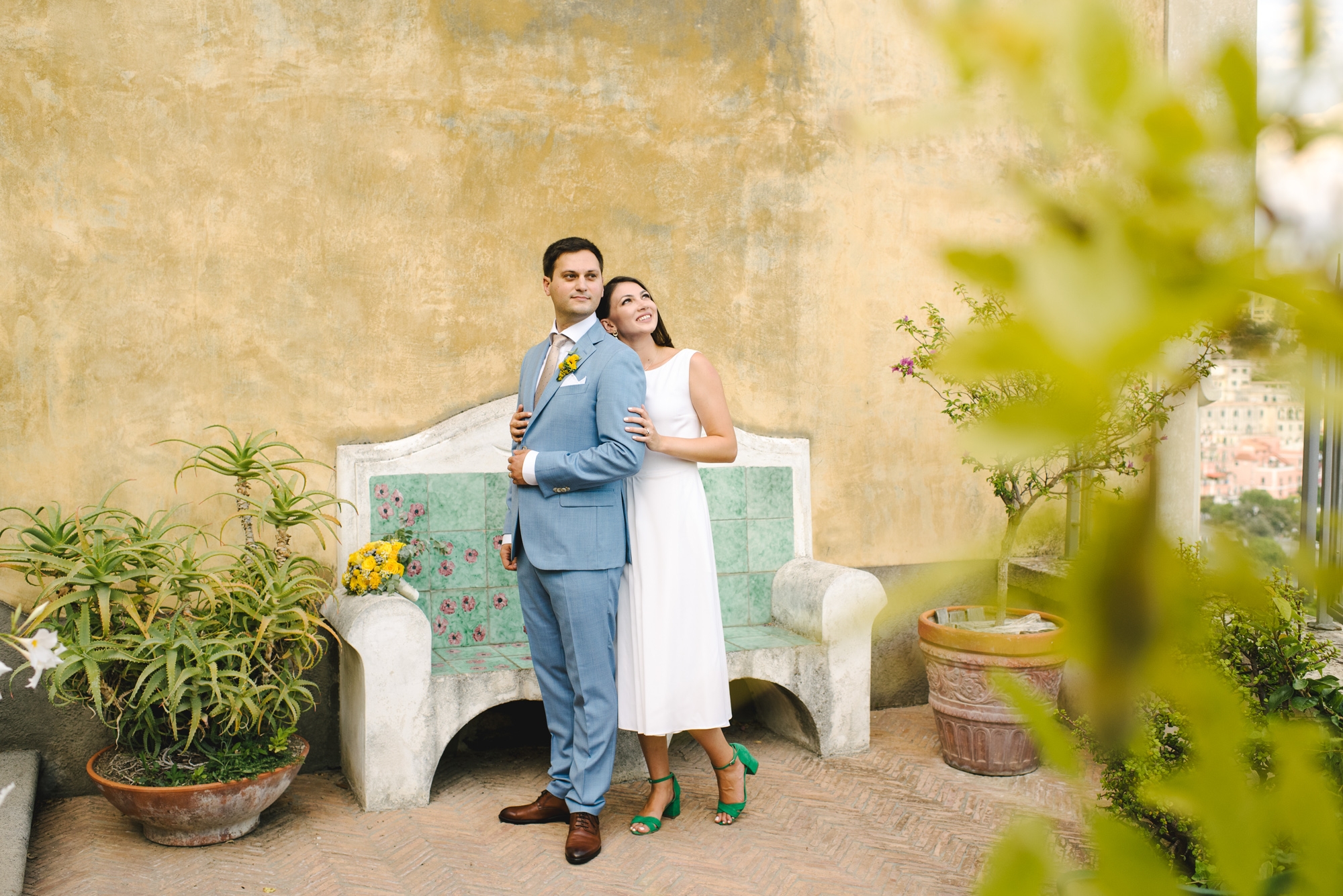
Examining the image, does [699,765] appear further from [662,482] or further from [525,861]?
[662,482]

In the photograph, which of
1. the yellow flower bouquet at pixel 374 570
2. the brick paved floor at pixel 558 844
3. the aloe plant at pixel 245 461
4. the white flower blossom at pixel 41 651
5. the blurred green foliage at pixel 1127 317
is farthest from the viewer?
the yellow flower bouquet at pixel 374 570

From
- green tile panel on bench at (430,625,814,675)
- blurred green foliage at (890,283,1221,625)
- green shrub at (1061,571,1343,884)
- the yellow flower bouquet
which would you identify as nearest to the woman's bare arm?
blurred green foliage at (890,283,1221,625)

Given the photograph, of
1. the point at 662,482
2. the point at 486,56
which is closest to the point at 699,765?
the point at 662,482

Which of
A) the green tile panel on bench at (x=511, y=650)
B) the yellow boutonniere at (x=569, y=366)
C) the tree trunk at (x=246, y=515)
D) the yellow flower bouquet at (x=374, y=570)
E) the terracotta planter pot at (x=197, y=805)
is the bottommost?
the terracotta planter pot at (x=197, y=805)

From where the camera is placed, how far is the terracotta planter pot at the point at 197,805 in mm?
3123

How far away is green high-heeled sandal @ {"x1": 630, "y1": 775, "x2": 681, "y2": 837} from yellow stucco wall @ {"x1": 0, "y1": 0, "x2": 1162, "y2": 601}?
157cm

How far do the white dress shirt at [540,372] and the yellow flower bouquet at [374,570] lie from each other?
549 mm

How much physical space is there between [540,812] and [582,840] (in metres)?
0.36

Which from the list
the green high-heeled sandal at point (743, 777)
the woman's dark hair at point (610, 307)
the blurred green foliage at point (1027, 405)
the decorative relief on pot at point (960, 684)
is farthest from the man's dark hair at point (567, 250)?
the decorative relief on pot at point (960, 684)

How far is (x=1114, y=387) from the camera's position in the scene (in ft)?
0.84

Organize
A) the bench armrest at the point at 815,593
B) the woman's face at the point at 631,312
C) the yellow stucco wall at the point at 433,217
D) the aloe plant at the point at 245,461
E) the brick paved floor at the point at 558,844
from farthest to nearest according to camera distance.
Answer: the bench armrest at the point at 815,593
the yellow stucco wall at the point at 433,217
the aloe plant at the point at 245,461
the woman's face at the point at 631,312
the brick paved floor at the point at 558,844

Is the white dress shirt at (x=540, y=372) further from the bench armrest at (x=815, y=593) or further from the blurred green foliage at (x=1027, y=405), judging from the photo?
the bench armrest at (x=815, y=593)

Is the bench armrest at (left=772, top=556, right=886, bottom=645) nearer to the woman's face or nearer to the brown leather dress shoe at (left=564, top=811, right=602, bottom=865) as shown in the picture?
the brown leather dress shoe at (left=564, top=811, right=602, bottom=865)

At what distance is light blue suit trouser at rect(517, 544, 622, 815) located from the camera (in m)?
3.23
